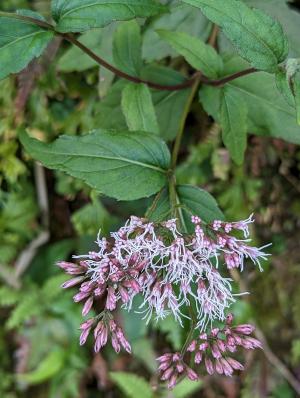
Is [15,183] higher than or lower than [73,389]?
higher

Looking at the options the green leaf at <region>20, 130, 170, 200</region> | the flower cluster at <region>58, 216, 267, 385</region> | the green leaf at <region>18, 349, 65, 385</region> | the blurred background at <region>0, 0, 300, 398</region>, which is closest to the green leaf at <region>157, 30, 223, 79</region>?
the green leaf at <region>20, 130, 170, 200</region>

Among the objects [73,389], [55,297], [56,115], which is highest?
[56,115]

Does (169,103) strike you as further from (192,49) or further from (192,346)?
(192,346)

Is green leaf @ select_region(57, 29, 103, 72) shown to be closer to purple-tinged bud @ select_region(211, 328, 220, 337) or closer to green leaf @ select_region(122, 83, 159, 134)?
green leaf @ select_region(122, 83, 159, 134)

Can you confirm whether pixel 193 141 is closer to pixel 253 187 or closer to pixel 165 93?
pixel 253 187

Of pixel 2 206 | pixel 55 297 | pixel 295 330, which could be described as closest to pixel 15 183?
pixel 2 206

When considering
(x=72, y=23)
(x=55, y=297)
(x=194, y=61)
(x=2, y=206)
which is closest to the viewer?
(x=72, y=23)

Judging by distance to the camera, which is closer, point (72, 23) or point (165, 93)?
point (72, 23)
